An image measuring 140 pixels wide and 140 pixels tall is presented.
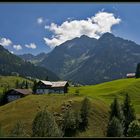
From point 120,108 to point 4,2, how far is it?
72.6 m

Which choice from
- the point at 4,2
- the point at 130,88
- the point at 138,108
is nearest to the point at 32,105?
the point at 138,108

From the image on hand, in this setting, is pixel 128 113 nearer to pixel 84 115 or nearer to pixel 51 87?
pixel 84 115

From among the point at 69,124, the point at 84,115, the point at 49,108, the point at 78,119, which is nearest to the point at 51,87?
the point at 49,108

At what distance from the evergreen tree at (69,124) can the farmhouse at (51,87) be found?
1840 inches

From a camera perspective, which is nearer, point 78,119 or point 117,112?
point 117,112

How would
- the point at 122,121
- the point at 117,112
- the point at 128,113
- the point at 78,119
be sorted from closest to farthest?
the point at 122,121
the point at 117,112
the point at 78,119
the point at 128,113

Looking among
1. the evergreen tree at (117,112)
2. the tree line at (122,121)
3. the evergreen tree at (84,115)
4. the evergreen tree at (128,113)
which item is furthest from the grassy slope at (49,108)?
the evergreen tree at (128,113)

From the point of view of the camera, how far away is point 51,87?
126438mm

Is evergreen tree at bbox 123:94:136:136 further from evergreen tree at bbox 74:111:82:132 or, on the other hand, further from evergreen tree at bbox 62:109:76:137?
evergreen tree at bbox 62:109:76:137

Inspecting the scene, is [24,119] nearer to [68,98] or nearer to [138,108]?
[68,98]

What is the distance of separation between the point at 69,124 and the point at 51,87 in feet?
170

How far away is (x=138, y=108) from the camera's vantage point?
4245 inches

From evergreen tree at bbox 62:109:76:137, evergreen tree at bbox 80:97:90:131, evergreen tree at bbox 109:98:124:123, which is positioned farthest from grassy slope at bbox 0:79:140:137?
evergreen tree at bbox 109:98:124:123

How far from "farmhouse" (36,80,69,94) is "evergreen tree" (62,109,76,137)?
46.7m
